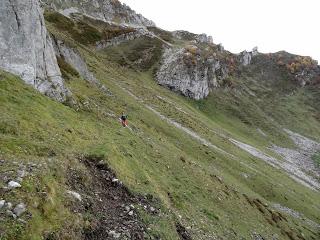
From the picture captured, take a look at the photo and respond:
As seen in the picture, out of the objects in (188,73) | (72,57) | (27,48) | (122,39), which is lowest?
(72,57)

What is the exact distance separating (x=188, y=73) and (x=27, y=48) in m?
93.5

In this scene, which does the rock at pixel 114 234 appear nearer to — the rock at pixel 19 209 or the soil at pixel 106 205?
the soil at pixel 106 205

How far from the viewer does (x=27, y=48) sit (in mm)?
38281

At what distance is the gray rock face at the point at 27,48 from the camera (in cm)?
3606

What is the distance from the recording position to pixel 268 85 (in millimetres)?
193000

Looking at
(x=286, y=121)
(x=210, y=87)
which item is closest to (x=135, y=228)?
(x=210, y=87)

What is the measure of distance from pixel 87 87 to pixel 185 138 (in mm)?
17310

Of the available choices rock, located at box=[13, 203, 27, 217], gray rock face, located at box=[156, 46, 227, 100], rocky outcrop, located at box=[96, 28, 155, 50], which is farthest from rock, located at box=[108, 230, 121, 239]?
rocky outcrop, located at box=[96, 28, 155, 50]

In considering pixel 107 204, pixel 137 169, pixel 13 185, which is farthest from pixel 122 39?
pixel 13 185

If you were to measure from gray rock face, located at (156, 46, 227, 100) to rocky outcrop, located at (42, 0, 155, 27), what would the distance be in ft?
170

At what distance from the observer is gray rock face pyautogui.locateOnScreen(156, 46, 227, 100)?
12369 cm

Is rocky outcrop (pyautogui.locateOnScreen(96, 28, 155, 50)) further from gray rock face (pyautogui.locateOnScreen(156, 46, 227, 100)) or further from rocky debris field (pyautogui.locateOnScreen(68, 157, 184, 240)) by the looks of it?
rocky debris field (pyautogui.locateOnScreen(68, 157, 184, 240))

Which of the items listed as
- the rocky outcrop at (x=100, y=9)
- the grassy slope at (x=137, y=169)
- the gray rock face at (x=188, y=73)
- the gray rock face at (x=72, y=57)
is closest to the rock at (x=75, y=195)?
the grassy slope at (x=137, y=169)

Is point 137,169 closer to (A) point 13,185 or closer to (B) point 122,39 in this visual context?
(A) point 13,185
